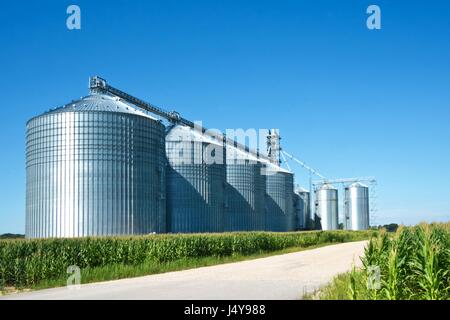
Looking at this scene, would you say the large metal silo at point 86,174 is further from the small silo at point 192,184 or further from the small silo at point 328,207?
the small silo at point 328,207

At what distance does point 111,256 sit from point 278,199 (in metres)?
54.5

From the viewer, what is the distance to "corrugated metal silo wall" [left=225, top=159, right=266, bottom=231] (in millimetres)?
65000

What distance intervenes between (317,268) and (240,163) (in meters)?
43.6

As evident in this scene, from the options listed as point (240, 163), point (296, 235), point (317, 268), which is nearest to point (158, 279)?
point (317, 268)

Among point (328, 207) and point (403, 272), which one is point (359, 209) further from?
point (403, 272)

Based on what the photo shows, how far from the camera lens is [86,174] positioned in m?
40.5

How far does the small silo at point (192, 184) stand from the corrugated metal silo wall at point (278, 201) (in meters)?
22.8

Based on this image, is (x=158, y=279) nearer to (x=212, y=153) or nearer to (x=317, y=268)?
(x=317, y=268)

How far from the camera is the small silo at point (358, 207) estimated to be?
309ft

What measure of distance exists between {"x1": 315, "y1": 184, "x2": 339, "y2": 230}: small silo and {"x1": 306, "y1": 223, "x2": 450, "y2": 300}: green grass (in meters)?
80.9

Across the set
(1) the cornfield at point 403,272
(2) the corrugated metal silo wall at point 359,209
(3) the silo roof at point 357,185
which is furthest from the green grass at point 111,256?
(3) the silo roof at point 357,185

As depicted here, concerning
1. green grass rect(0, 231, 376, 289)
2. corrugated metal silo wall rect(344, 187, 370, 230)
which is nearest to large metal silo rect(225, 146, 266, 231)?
green grass rect(0, 231, 376, 289)

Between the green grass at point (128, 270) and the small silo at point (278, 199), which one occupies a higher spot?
the small silo at point (278, 199)

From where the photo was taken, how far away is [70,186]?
40375 millimetres
